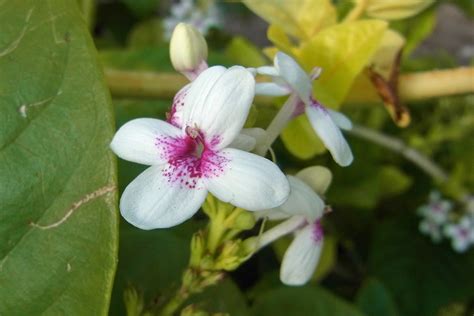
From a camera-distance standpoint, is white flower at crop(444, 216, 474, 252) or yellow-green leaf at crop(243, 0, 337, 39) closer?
yellow-green leaf at crop(243, 0, 337, 39)

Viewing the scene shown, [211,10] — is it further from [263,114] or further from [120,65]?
[263,114]

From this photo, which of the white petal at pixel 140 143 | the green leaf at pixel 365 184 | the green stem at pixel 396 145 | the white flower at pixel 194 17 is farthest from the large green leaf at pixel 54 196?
the white flower at pixel 194 17

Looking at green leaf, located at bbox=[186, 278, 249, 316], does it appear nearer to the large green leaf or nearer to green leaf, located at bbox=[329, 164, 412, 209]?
the large green leaf

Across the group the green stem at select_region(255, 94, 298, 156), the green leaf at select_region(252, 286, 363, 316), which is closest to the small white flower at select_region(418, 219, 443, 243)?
the green leaf at select_region(252, 286, 363, 316)

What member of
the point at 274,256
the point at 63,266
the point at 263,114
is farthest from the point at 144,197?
the point at 274,256

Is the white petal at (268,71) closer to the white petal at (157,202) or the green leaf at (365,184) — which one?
the white petal at (157,202)
